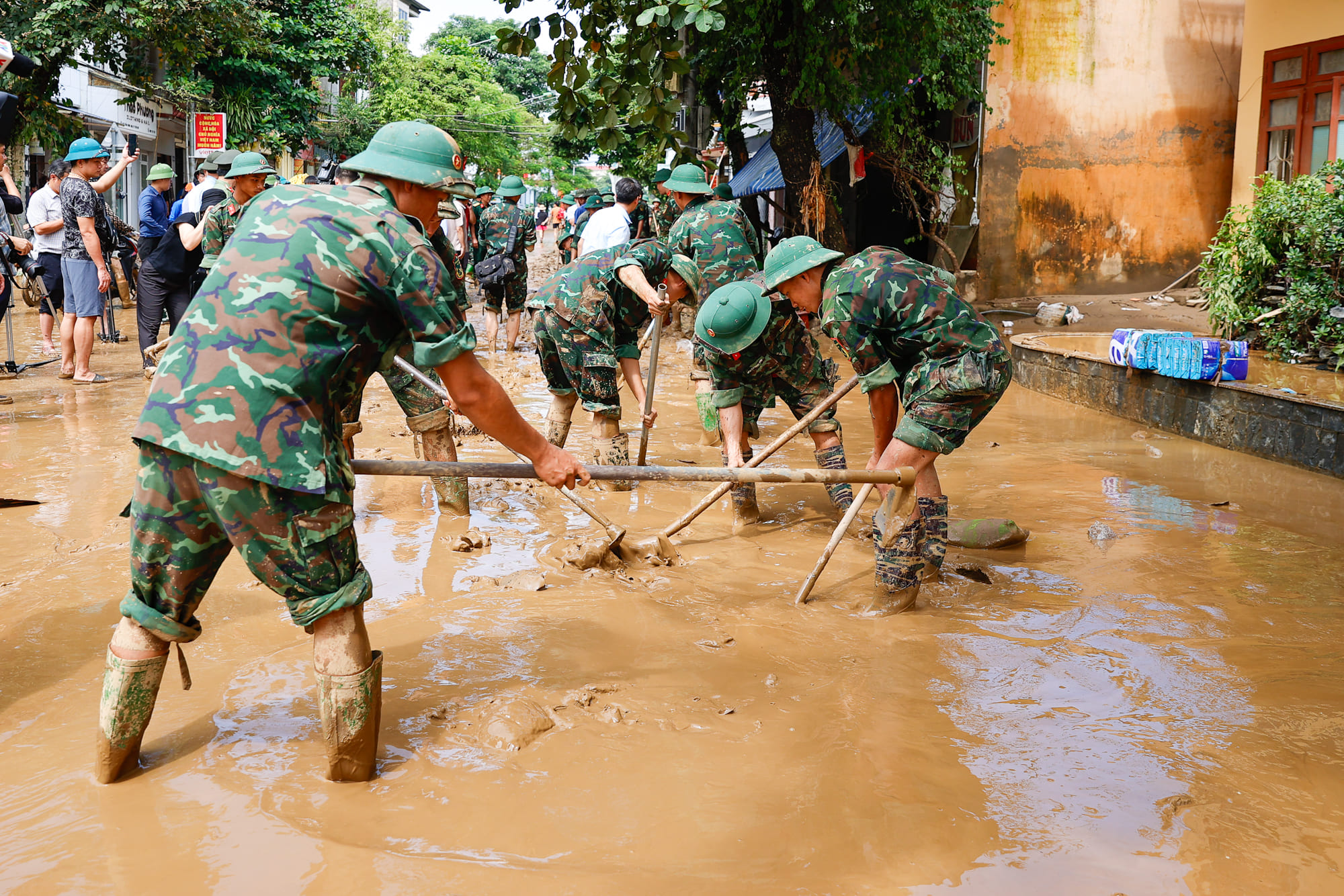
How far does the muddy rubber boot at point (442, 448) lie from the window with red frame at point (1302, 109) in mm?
8960

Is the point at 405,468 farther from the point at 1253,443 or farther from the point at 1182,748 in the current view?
the point at 1253,443

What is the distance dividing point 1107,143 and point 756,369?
34.0 feet

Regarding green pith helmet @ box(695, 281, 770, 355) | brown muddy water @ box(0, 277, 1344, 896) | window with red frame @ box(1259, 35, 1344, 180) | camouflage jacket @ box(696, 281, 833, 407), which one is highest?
window with red frame @ box(1259, 35, 1344, 180)

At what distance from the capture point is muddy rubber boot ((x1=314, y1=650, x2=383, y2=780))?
2.70 metres

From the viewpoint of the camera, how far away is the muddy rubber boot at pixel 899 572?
13.8ft

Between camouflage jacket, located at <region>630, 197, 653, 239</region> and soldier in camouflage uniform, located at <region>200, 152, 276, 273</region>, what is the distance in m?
3.63

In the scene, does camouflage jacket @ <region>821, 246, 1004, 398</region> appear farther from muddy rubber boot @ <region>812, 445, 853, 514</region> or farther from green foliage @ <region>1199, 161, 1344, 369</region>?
green foliage @ <region>1199, 161, 1344, 369</region>

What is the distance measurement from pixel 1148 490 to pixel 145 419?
5.48 meters

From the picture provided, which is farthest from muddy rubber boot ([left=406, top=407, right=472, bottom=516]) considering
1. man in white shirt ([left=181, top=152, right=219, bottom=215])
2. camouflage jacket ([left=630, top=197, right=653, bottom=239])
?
camouflage jacket ([left=630, top=197, right=653, bottom=239])

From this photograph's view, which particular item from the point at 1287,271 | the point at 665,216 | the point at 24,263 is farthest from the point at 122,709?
the point at 1287,271

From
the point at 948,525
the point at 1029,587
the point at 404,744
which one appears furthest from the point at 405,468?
the point at 948,525

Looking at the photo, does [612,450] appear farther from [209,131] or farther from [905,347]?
[209,131]

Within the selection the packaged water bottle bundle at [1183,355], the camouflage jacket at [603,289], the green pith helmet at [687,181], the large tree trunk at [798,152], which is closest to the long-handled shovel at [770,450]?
the camouflage jacket at [603,289]

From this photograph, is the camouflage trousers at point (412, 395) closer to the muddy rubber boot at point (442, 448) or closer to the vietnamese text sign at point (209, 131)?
the muddy rubber boot at point (442, 448)
